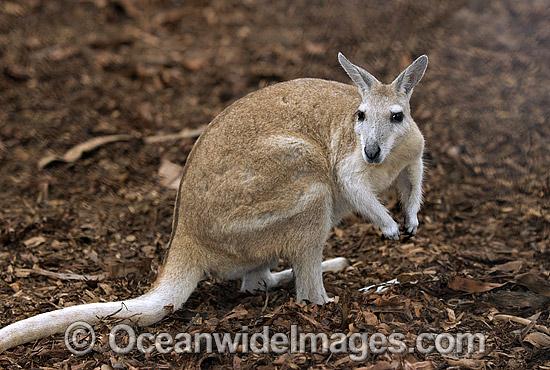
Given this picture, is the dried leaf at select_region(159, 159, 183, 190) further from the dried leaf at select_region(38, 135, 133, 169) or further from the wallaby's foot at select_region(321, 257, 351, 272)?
the wallaby's foot at select_region(321, 257, 351, 272)

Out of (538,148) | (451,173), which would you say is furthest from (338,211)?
(538,148)

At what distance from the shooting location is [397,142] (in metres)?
4.85

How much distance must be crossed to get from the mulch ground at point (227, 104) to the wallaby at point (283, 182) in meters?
0.33

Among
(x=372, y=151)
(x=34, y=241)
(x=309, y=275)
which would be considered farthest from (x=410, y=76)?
(x=34, y=241)

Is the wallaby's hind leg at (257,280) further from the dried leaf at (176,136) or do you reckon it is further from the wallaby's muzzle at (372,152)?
the dried leaf at (176,136)

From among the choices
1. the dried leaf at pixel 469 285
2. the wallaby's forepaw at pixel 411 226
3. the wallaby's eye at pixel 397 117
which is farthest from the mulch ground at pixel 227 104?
the wallaby's eye at pixel 397 117

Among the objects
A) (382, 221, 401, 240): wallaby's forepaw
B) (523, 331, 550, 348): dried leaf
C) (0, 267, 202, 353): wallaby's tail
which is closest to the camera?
(0, 267, 202, 353): wallaby's tail

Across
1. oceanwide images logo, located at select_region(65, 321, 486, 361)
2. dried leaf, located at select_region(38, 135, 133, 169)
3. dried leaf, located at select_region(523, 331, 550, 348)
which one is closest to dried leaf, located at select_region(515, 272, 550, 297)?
dried leaf, located at select_region(523, 331, 550, 348)

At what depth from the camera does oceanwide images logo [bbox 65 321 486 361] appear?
14.0 ft

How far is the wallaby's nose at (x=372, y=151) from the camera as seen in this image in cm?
461

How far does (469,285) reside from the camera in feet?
17.3

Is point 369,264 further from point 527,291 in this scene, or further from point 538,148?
point 538,148

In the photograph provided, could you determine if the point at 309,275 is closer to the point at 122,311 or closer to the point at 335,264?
the point at 335,264

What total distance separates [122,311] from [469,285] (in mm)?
2689
